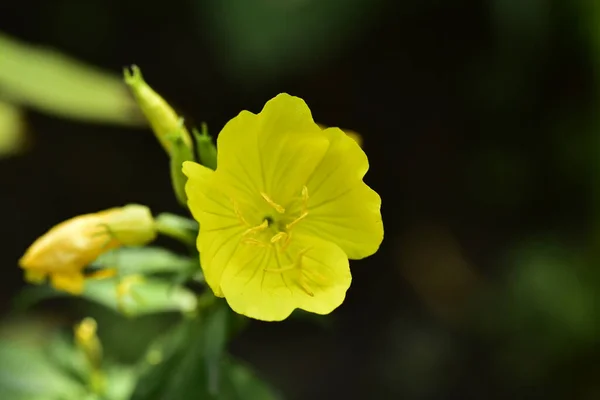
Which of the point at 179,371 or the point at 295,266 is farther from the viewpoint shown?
the point at 179,371

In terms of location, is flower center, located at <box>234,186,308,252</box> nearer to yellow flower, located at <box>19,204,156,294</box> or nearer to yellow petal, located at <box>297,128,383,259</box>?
yellow petal, located at <box>297,128,383,259</box>

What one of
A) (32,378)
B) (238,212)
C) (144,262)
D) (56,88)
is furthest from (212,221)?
(56,88)

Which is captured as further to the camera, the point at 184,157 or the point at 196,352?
the point at 196,352

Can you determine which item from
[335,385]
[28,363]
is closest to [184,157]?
[28,363]

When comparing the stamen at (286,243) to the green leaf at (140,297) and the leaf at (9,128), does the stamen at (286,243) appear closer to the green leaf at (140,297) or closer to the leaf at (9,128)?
the green leaf at (140,297)

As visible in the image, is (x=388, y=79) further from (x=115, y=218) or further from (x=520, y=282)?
(x=115, y=218)

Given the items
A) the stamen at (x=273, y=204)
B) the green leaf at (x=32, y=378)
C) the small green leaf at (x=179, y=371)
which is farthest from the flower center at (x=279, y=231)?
the green leaf at (x=32, y=378)

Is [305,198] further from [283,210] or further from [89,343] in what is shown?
[89,343]
